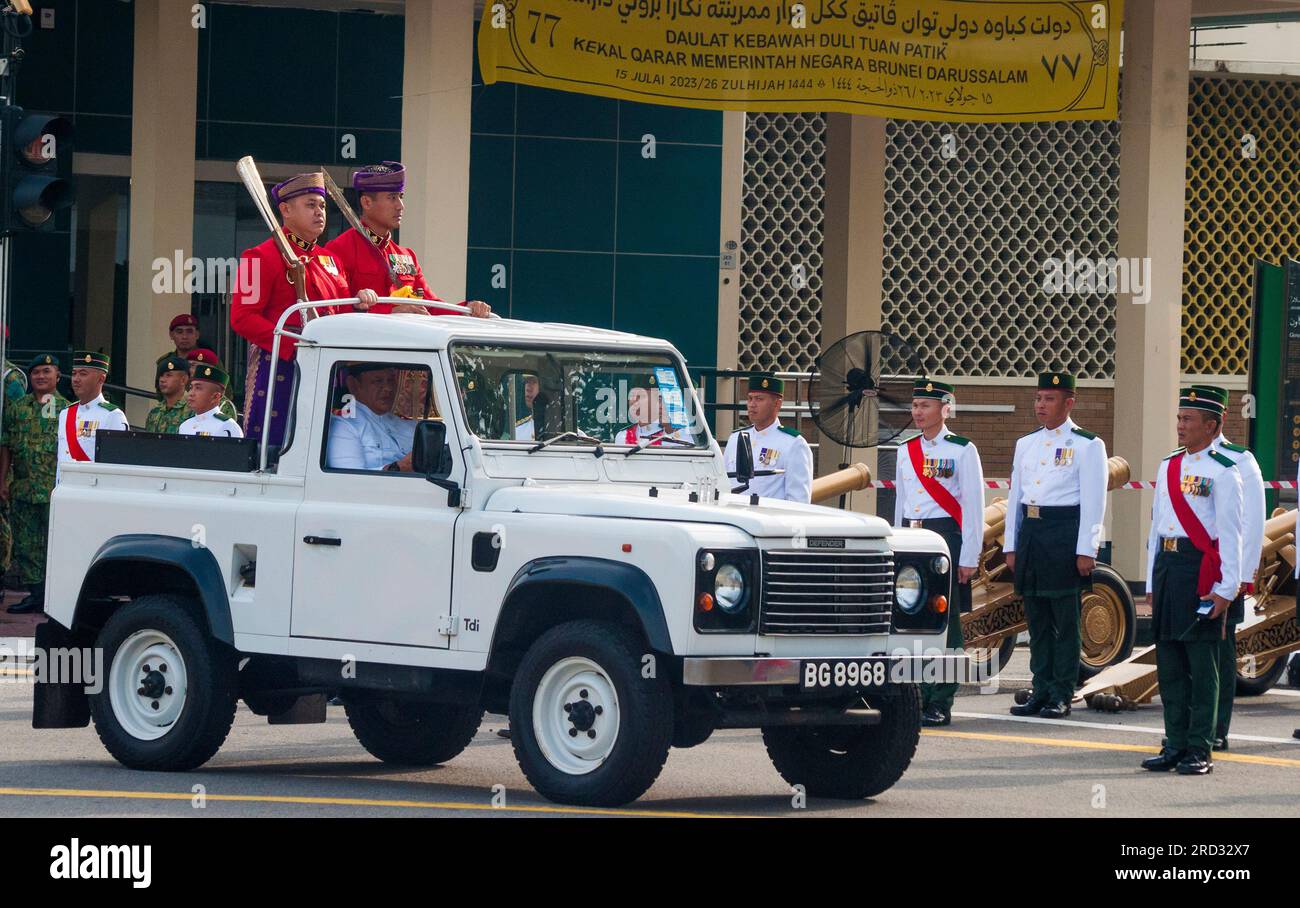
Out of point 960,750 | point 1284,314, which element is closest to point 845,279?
point 1284,314

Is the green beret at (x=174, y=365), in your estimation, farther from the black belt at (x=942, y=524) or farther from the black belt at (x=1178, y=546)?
the black belt at (x=1178, y=546)

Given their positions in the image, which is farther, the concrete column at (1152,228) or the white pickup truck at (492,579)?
the concrete column at (1152,228)

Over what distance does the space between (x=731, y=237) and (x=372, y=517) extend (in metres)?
14.4

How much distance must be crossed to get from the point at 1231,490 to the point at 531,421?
375 cm

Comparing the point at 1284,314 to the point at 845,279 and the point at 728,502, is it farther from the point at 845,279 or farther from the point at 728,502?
the point at 728,502

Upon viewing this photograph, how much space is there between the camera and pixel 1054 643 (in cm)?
1386

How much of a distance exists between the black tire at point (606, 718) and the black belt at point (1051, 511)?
5.21 metres

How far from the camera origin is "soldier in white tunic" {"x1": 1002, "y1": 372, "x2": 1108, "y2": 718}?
1371cm

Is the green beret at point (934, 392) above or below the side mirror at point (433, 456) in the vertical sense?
above

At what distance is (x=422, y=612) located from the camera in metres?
9.67

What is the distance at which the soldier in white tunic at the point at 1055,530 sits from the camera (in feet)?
45.0

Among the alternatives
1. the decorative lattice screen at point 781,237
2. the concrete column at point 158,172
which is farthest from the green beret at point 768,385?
the decorative lattice screen at point 781,237

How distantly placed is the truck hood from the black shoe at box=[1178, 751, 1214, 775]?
2652 mm

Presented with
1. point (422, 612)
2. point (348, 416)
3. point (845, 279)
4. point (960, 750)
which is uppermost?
point (845, 279)
